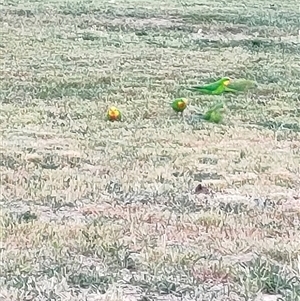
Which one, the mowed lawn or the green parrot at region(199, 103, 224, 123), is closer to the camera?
the mowed lawn

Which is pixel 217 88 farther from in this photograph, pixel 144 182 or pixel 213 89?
pixel 144 182

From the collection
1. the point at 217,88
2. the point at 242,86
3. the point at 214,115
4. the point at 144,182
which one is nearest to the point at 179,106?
the point at 214,115

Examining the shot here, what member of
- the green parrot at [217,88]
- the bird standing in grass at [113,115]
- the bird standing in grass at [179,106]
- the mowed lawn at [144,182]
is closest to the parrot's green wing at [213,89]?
the green parrot at [217,88]

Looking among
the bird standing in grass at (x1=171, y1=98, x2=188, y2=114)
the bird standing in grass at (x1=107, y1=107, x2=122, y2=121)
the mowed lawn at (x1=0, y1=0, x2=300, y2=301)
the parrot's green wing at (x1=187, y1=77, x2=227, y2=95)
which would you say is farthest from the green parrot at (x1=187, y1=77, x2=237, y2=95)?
the bird standing in grass at (x1=107, y1=107, x2=122, y2=121)

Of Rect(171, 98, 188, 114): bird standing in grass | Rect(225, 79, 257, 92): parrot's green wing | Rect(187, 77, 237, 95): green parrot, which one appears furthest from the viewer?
Rect(225, 79, 257, 92): parrot's green wing

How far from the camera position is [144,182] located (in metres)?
3.79

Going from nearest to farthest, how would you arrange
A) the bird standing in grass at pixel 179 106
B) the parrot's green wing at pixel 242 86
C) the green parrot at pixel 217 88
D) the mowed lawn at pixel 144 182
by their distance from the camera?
1. the mowed lawn at pixel 144 182
2. the bird standing in grass at pixel 179 106
3. the green parrot at pixel 217 88
4. the parrot's green wing at pixel 242 86

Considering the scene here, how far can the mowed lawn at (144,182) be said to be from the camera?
261 centimetres

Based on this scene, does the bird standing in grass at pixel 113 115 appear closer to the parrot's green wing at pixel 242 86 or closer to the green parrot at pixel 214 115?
the green parrot at pixel 214 115

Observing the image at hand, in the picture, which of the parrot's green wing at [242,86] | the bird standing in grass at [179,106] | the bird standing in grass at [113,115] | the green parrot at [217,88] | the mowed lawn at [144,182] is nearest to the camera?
the mowed lawn at [144,182]

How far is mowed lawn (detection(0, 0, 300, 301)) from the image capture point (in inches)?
103

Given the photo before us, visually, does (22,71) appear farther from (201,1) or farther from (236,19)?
(201,1)

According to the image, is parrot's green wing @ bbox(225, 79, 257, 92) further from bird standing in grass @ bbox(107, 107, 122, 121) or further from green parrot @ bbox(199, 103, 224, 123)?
bird standing in grass @ bbox(107, 107, 122, 121)

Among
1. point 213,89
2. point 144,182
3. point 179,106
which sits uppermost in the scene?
point 144,182
